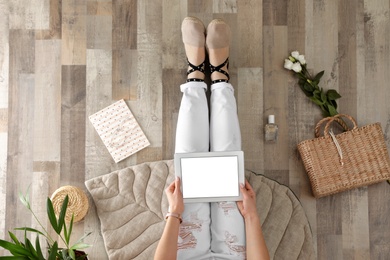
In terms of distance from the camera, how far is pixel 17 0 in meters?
2.11

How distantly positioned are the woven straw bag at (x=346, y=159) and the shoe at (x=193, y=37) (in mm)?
618

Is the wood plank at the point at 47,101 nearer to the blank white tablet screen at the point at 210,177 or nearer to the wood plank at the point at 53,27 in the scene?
the wood plank at the point at 53,27

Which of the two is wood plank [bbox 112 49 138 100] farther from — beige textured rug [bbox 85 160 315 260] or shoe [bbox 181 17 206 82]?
beige textured rug [bbox 85 160 315 260]

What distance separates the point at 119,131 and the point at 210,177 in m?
0.56

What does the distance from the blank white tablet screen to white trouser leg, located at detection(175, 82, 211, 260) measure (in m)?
0.07

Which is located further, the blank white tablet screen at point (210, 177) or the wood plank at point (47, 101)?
the wood plank at point (47, 101)

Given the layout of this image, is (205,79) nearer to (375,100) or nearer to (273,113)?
(273,113)

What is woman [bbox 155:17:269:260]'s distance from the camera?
173 cm

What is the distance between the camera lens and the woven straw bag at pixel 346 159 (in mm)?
1923

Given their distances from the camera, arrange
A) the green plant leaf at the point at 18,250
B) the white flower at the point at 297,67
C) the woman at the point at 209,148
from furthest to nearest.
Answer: the white flower at the point at 297,67 < the woman at the point at 209,148 < the green plant leaf at the point at 18,250

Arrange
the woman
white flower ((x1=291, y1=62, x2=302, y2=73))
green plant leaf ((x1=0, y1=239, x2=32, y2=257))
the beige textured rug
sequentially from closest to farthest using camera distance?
green plant leaf ((x1=0, y1=239, x2=32, y2=257))
the woman
the beige textured rug
white flower ((x1=291, y1=62, x2=302, y2=73))

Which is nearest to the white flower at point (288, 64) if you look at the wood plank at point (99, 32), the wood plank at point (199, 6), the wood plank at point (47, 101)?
the wood plank at point (199, 6)

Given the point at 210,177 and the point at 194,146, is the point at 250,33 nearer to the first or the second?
the point at 194,146

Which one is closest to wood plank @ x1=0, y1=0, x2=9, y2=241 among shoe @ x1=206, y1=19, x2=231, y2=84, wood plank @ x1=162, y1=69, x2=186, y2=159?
wood plank @ x1=162, y1=69, x2=186, y2=159
